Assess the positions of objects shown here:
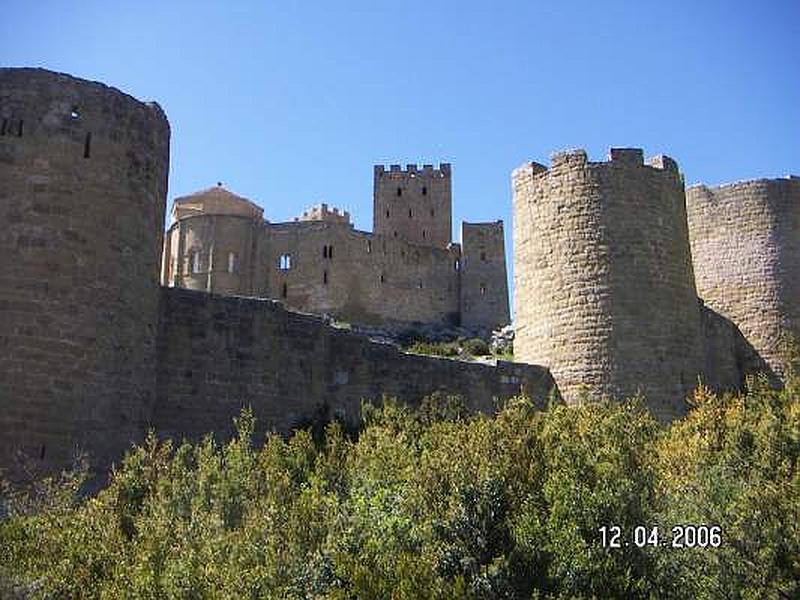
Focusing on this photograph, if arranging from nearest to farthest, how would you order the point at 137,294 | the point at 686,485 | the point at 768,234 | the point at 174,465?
the point at 686,485 < the point at 174,465 < the point at 137,294 < the point at 768,234

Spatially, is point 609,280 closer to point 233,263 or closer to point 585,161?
point 585,161

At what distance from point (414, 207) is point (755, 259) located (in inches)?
1871

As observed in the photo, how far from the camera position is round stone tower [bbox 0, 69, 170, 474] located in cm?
1104

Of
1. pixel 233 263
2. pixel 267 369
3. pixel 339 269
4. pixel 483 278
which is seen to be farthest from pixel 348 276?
pixel 267 369

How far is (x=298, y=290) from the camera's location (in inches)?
2135

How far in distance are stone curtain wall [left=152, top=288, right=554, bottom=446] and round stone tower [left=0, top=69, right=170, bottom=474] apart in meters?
0.53

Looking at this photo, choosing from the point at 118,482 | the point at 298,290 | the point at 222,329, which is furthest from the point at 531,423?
the point at 298,290

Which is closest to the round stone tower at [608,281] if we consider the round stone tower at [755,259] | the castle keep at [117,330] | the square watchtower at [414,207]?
the castle keep at [117,330]

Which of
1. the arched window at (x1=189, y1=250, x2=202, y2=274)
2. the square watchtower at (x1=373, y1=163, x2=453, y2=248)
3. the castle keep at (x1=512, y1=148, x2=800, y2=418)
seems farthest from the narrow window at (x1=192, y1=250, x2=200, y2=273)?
the castle keep at (x1=512, y1=148, x2=800, y2=418)

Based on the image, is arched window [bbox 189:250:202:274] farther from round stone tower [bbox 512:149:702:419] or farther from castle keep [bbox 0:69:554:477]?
castle keep [bbox 0:69:554:477]

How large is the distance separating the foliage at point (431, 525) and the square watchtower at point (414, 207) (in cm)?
5797

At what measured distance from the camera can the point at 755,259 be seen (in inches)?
849

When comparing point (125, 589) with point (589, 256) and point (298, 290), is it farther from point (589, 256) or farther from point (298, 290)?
point (298, 290)

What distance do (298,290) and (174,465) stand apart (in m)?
44.4
